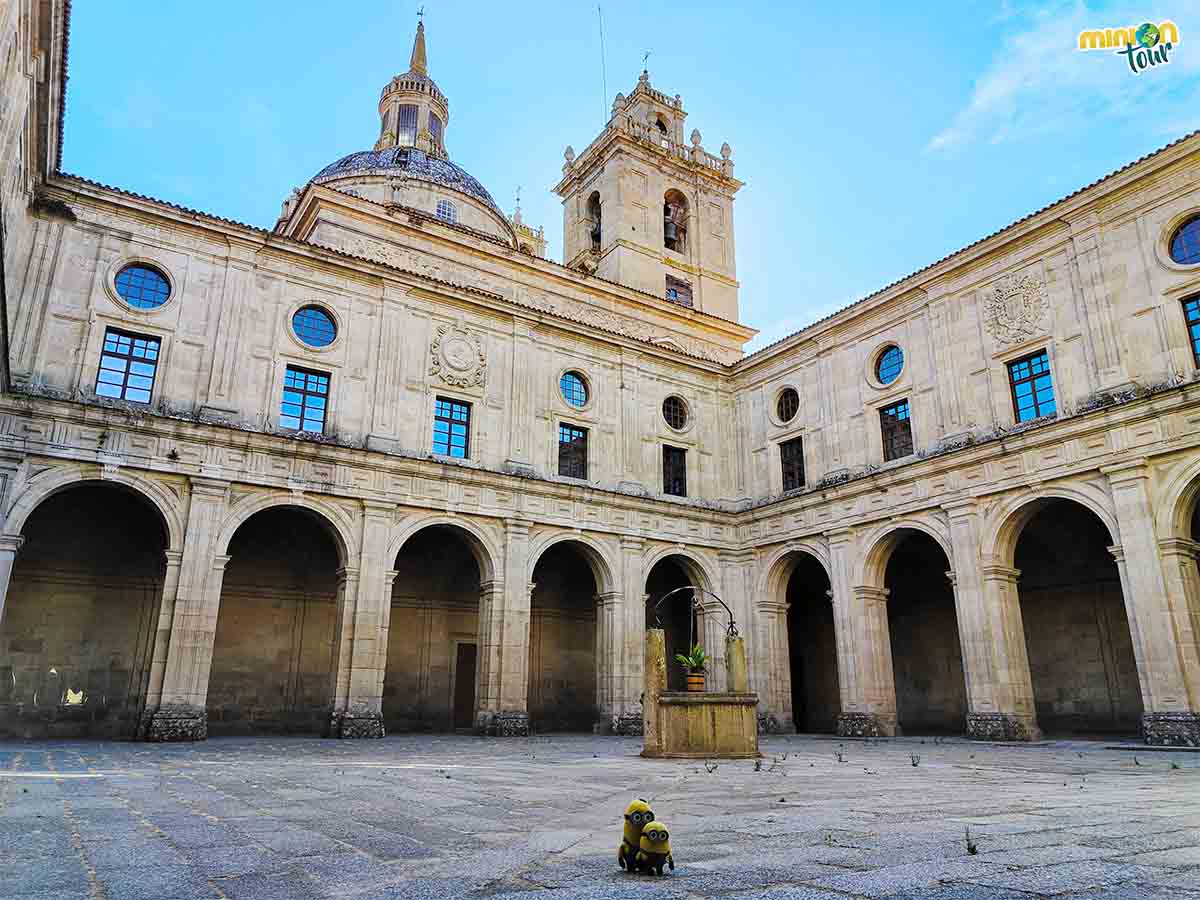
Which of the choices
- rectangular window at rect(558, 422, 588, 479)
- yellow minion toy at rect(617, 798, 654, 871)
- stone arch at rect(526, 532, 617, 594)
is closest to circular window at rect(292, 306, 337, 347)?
rectangular window at rect(558, 422, 588, 479)

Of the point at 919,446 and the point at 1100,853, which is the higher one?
the point at 919,446

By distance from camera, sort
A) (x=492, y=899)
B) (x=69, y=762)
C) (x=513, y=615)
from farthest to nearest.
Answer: (x=513, y=615) → (x=69, y=762) → (x=492, y=899)

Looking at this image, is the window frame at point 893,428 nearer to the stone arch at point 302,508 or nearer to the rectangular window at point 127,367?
the stone arch at point 302,508

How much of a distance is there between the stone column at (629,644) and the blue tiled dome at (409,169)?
18.1 meters

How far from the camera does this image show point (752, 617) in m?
25.3

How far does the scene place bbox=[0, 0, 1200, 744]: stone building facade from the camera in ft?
57.0

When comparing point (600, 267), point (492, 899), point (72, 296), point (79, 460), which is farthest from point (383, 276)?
point (492, 899)

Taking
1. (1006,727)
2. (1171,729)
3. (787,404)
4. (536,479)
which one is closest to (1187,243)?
(1171,729)

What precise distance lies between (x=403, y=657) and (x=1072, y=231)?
20.8m

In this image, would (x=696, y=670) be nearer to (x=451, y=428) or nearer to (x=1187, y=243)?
(x=451, y=428)

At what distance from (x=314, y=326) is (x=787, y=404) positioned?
14.2 m

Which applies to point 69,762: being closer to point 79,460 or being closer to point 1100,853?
point 79,460

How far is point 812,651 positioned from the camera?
1117 inches

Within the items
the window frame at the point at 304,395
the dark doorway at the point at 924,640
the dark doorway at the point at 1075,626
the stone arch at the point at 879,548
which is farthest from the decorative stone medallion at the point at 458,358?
the dark doorway at the point at 1075,626
